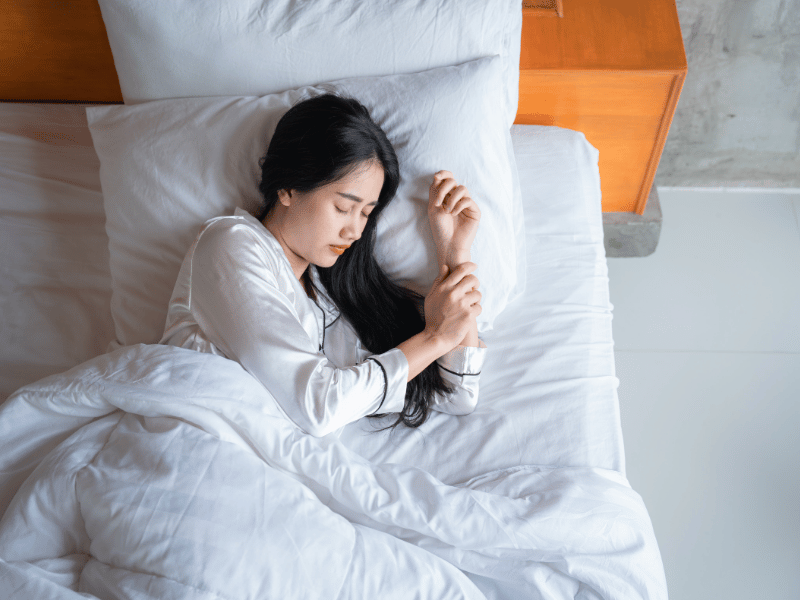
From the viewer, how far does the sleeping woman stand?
41.5 inches

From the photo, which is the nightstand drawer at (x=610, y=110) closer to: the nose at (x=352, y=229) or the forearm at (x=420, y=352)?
the nose at (x=352, y=229)

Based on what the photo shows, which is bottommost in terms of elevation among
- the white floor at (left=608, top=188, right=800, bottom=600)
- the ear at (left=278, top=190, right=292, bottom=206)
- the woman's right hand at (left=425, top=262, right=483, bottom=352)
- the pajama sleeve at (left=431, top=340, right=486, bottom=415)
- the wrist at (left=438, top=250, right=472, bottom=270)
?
the white floor at (left=608, top=188, right=800, bottom=600)

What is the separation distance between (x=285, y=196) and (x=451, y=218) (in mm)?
318

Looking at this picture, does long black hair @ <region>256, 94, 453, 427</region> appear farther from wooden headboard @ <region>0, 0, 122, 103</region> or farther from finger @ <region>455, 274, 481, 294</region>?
wooden headboard @ <region>0, 0, 122, 103</region>

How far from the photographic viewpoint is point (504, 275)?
4.25 feet

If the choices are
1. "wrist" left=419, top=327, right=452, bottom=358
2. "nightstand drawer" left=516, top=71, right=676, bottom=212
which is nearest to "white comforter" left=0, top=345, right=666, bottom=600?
"wrist" left=419, top=327, right=452, bottom=358

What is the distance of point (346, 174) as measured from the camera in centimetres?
112

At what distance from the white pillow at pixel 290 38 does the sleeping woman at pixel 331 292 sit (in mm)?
179

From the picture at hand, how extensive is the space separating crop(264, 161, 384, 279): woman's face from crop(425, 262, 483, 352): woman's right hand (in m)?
0.19

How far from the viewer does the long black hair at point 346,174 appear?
112 centimetres

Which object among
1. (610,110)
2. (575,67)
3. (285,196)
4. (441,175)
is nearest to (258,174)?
(285,196)

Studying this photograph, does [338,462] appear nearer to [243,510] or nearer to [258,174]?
[243,510]

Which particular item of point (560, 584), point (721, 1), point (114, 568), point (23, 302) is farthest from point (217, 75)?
point (721, 1)

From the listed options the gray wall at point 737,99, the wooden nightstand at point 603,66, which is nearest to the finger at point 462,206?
the wooden nightstand at point 603,66
